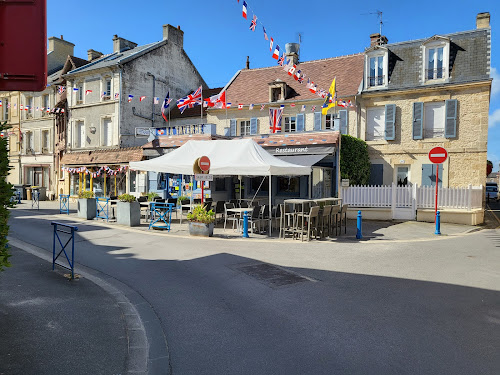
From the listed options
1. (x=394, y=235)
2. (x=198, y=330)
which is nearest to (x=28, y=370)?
(x=198, y=330)

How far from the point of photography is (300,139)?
15844mm

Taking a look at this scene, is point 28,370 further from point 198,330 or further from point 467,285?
point 467,285

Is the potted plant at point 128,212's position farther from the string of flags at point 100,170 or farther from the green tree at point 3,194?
the string of flags at point 100,170

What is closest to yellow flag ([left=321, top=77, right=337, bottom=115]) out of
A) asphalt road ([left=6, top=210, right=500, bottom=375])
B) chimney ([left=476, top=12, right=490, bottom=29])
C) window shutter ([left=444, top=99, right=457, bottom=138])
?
window shutter ([left=444, top=99, right=457, bottom=138])

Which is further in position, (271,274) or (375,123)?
(375,123)

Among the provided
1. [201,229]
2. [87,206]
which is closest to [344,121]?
[201,229]

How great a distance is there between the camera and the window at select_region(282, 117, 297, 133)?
20609 millimetres

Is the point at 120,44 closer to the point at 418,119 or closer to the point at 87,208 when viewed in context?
the point at 87,208

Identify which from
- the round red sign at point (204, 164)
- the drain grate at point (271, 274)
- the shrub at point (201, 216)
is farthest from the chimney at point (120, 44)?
the drain grate at point (271, 274)

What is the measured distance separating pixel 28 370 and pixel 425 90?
18.9 m

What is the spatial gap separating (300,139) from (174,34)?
51.7 ft

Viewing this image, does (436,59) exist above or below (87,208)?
above

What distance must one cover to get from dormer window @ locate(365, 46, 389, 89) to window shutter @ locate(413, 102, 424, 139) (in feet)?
6.40

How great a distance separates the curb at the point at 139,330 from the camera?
10.8ft
